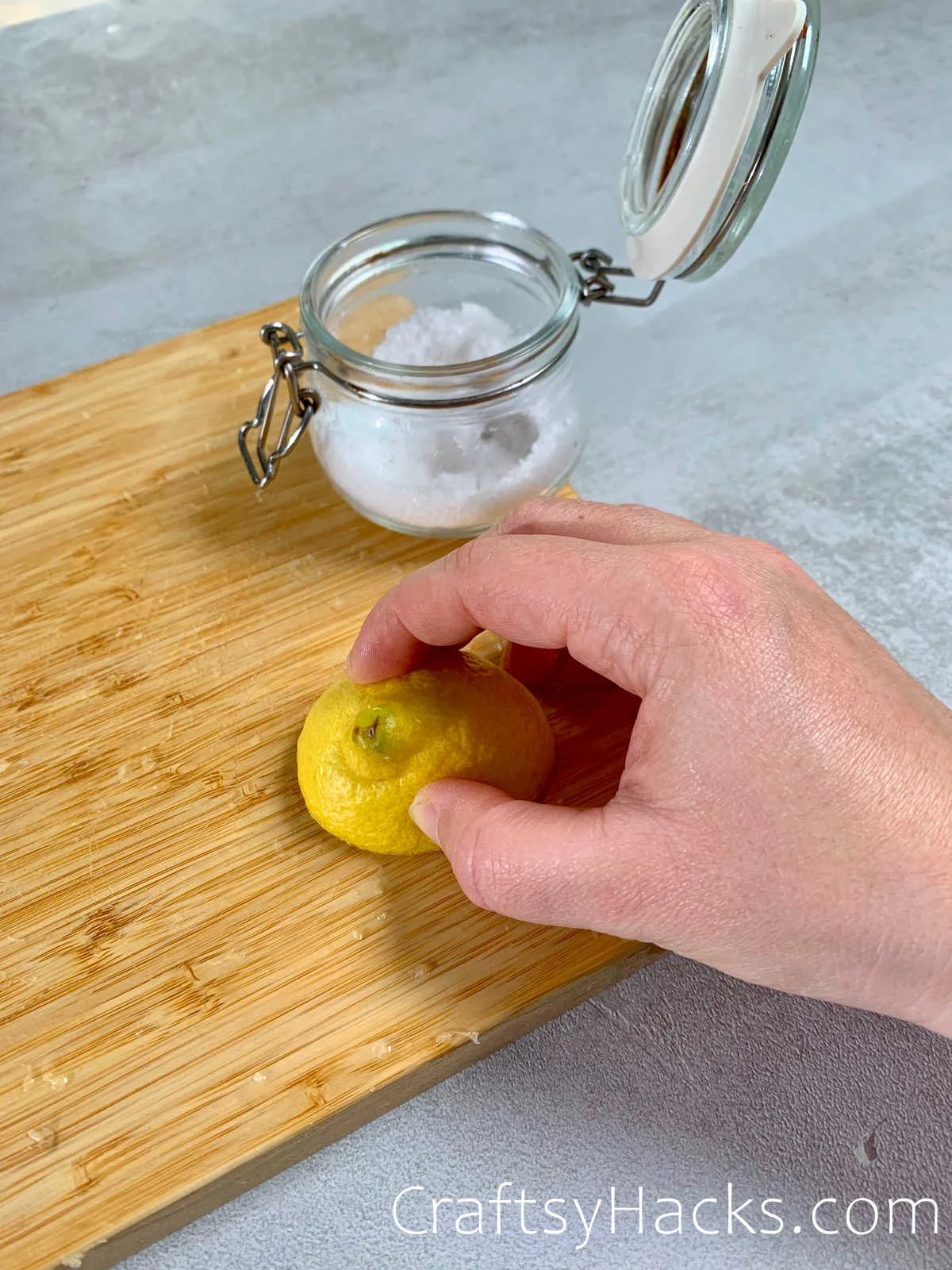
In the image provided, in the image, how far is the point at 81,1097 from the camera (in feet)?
2.89

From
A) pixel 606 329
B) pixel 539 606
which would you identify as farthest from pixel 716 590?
pixel 606 329

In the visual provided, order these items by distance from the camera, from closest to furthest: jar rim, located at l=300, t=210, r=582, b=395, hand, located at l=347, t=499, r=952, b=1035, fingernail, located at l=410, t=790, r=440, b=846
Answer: hand, located at l=347, t=499, r=952, b=1035 → fingernail, located at l=410, t=790, r=440, b=846 → jar rim, located at l=300, t=210, r=582, b=395

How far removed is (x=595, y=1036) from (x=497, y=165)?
5.68ft

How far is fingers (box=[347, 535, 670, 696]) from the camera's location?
82 cm

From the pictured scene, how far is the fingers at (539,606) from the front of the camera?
2.70ft

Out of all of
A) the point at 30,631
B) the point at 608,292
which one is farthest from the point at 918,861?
the point at 30,631

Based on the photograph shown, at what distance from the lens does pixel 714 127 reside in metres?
1.00

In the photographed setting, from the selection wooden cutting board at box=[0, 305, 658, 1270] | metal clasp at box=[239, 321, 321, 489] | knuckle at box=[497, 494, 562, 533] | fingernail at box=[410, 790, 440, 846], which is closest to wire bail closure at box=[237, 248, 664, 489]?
metal clasp at box=[239, 321, 321, 489]

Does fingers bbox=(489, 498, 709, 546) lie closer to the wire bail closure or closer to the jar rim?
the jar rim

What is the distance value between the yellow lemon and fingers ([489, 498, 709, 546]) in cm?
13

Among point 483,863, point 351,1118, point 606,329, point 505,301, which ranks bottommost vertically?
point 351,1118

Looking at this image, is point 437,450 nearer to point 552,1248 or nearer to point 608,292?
point 608,292

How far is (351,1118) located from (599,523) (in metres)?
0.50

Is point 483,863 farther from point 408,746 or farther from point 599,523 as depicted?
point 599,523
